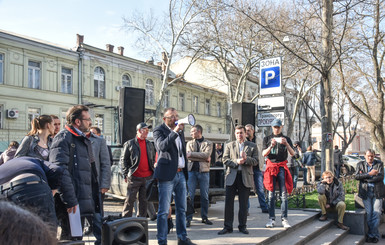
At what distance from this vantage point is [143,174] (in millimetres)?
6801

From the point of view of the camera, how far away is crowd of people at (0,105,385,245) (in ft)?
9.59

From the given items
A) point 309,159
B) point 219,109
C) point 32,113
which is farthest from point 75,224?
point 219,109

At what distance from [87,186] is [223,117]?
134 ft

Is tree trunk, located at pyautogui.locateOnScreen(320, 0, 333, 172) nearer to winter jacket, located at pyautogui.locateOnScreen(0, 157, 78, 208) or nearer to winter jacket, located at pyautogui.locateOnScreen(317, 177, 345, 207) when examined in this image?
winter jacket, located at pyautogui.locateOnScreen(317, 177, 345, 207)

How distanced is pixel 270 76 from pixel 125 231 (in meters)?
6.71

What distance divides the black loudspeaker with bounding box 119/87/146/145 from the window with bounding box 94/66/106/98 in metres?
19.7

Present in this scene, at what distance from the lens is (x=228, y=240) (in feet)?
19.3

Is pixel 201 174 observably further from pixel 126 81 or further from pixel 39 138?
pixel 126 81

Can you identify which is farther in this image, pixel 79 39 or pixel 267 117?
pixel 79 39

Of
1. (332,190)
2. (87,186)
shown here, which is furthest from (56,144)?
(332,190)

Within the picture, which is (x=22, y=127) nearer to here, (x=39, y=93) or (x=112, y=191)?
(x=39, y=93)

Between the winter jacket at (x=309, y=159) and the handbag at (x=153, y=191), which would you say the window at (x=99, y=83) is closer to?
the winter jacket at (x=309, y=159)

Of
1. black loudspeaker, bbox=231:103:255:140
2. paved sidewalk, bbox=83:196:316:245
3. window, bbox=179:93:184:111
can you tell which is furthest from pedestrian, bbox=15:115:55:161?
window, bbox=179:93:184:111

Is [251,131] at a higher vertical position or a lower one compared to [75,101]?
lower
